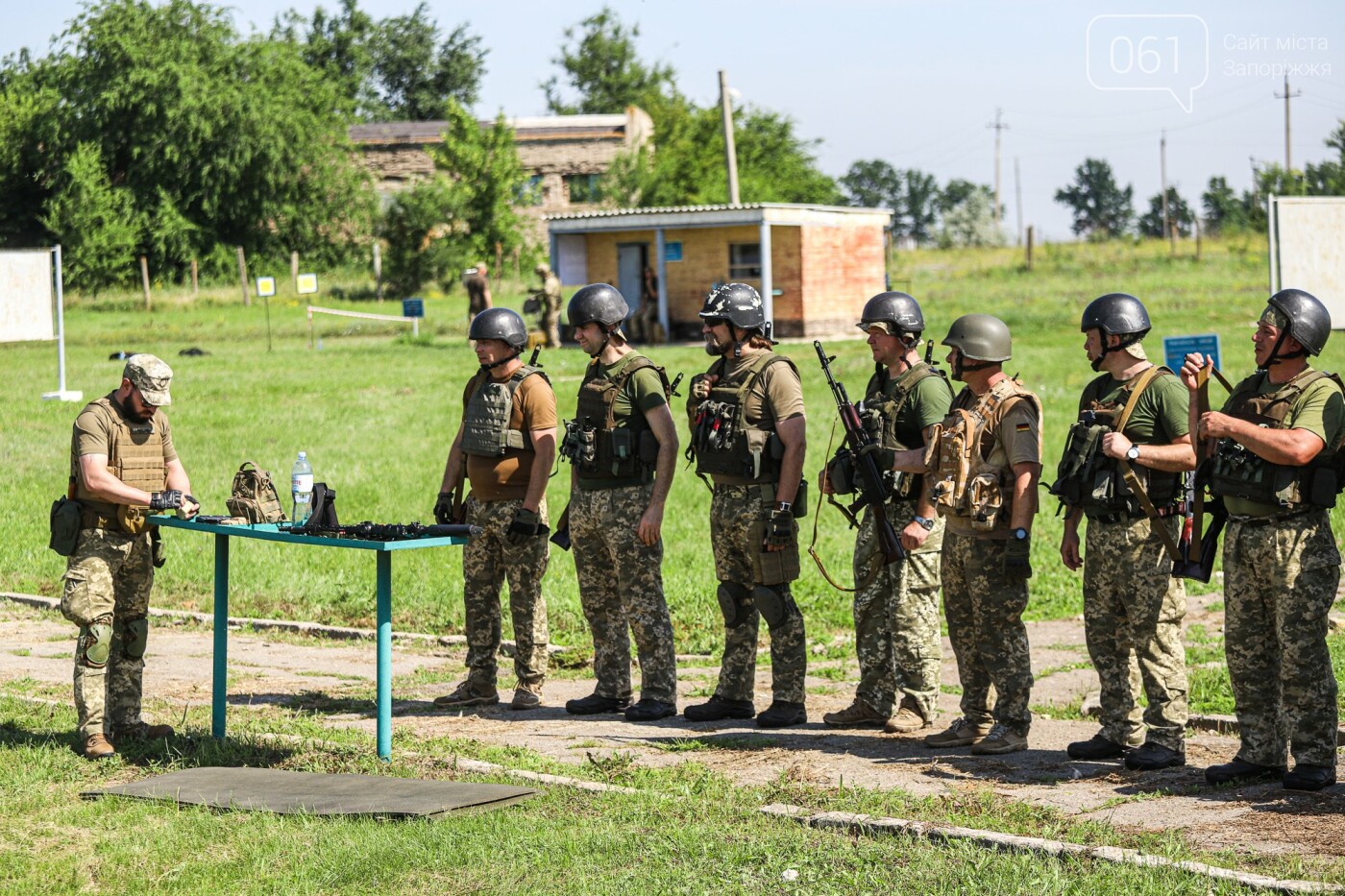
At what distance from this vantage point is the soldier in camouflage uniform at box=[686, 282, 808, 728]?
27.0 feet

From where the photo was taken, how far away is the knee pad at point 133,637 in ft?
26.3

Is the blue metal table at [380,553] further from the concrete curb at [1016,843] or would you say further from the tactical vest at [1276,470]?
the tactical vest at [1276,470]

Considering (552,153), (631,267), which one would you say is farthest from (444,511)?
(552,153)

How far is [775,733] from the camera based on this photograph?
8258 millimetres

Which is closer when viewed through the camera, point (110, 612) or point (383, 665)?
point (383, 665)

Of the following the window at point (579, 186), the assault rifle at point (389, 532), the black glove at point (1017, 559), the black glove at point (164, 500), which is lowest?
the black glove at point (1017, 559)

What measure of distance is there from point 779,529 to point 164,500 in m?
3.15

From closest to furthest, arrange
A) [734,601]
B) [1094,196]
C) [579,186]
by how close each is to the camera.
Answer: [734,601], [579,186], [1094,196]

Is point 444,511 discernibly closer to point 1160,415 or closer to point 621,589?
point 621,589

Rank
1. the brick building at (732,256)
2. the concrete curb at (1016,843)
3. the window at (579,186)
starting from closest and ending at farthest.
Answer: the concrete curb at (1016,843), the brick building at (732,256), the window at (579,186)

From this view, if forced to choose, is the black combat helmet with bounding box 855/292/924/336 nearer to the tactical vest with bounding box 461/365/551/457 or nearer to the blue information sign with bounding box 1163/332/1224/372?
the tactical vest with bounding box 461/365/551/457

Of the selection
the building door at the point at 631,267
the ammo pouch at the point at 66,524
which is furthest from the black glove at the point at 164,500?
the building door at the point at 631,267

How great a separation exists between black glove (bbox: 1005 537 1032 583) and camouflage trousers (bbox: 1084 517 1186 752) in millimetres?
306

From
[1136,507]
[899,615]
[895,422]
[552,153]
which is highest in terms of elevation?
[552,153]
